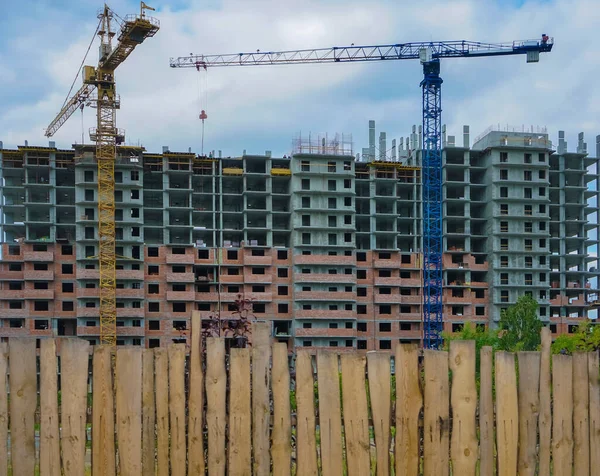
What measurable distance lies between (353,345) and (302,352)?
6322 cm

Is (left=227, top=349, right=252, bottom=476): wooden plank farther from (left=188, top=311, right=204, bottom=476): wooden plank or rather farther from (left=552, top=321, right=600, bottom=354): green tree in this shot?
(left=552, top=321, right=600, bottom=354): green tree

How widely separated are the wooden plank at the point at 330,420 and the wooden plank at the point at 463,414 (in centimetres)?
92

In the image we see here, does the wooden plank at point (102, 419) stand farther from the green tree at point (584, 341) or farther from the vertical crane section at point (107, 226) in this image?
the vertical crane section at point (107, 226)

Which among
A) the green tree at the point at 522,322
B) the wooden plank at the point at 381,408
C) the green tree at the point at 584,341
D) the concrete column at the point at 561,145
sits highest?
the concrete column at the point at 561,145

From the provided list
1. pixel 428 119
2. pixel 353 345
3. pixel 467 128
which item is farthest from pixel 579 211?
pixel 353 345

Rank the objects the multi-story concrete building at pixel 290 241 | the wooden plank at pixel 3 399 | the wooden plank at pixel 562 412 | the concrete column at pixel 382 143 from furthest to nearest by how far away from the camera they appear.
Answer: the concrete column at pixel 382 143, the multi-story concrete building at pixel 290 241, the wooden plank at pixel 562 412, the wooden plank at pixel 3 399

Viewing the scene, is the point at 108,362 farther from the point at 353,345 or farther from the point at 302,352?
the point at 353,345

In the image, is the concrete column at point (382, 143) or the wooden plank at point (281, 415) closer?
the wooden plank at point (281, 415)

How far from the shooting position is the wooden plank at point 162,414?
491 centimetres

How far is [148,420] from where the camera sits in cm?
494

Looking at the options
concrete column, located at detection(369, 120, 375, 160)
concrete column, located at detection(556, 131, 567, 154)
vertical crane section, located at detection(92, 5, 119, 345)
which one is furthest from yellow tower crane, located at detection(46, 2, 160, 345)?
concrete column, located at detection(556, 131, 567, 154)

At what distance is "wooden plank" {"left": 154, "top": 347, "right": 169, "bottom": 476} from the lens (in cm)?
491

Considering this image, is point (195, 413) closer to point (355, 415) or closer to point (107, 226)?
point (355, 415)

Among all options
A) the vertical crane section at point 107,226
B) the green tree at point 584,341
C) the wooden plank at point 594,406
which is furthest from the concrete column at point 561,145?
the wooden plank at point 594,406
